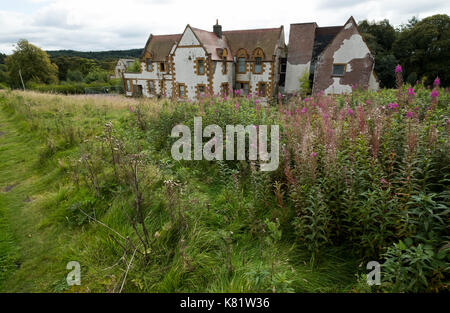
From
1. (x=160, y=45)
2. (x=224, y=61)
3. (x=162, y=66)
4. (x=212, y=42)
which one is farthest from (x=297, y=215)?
(x=160, y=45)

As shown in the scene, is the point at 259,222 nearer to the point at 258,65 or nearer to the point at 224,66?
the point at 224,66

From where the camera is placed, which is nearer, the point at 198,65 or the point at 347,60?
the point at 347,60

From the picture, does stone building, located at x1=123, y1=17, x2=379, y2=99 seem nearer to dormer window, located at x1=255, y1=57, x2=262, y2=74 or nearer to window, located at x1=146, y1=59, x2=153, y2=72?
dormer window, located at x1=255, y1=57, x2=262, y2=74

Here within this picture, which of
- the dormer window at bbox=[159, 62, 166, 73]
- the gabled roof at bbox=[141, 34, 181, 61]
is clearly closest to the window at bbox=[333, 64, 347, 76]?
the gabled roof at bbox=[141, 34, 181, 61]

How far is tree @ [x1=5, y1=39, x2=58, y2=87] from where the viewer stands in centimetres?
4206

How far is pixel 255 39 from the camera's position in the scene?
2220 centimetres

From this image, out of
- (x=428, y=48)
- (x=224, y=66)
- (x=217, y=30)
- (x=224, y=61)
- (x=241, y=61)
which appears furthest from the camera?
(x=428, y=48)

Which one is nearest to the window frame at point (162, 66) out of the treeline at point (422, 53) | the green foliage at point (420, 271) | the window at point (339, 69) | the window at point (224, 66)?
the window at point (224, 66)

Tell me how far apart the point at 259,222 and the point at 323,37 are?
2305cm

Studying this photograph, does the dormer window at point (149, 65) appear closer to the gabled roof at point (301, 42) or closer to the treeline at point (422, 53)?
the gabled roof at point (301, 42)

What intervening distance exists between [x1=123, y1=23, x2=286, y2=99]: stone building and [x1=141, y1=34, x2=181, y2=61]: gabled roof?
434 cm

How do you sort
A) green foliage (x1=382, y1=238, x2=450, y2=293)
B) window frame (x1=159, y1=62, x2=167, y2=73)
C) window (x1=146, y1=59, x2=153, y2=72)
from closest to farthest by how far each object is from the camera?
green foliage (x1=382, y1=238, x2=450, y2=293) < window frame (x1=159, y1=62, x2=167, y2=73) < window (x1=146, y1=59, x2=153, y2=72)

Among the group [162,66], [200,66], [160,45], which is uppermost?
[160,45]

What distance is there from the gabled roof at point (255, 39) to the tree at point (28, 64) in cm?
3968
